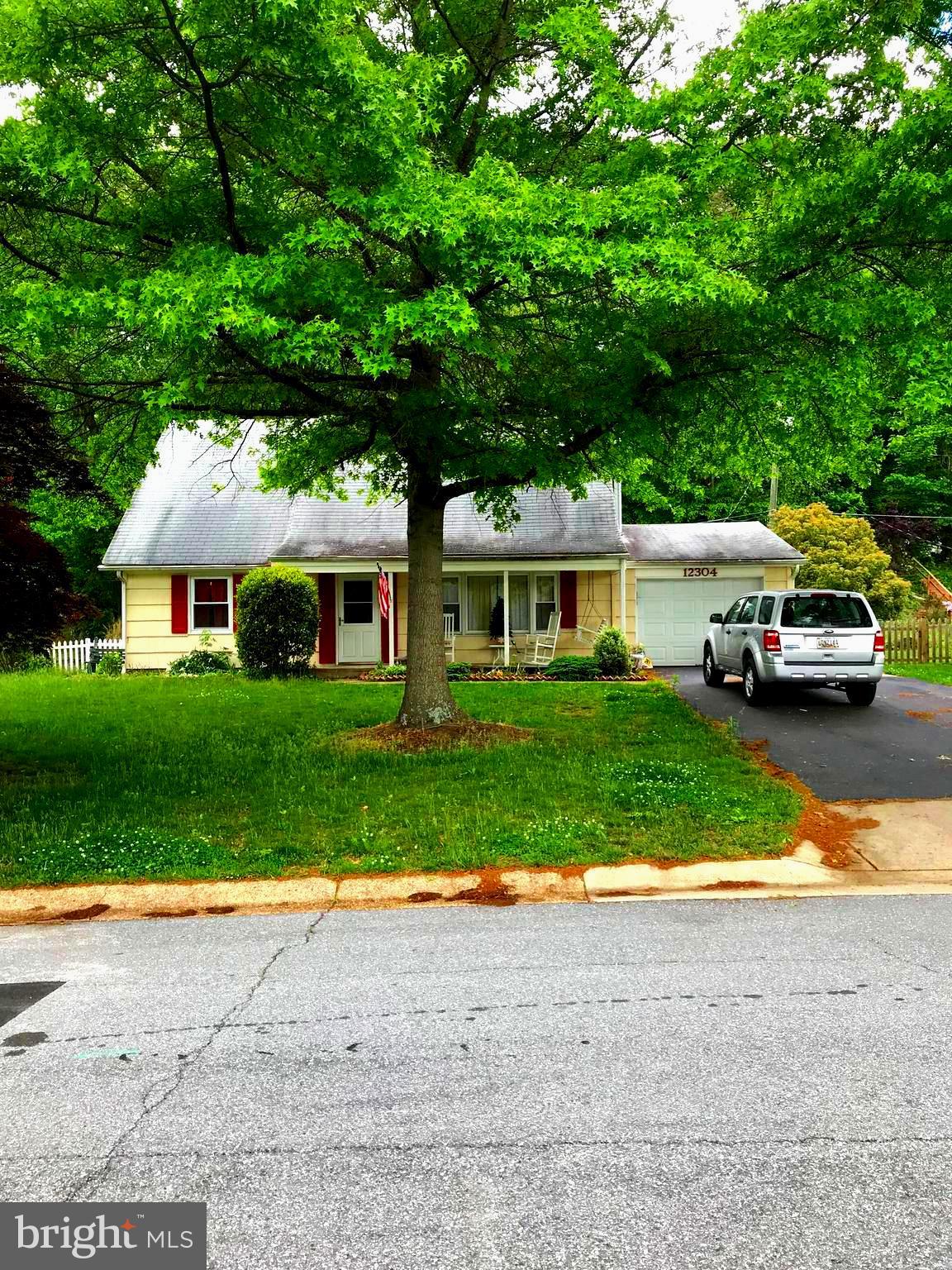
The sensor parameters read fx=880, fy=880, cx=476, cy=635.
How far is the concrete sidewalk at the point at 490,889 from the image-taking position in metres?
6.26

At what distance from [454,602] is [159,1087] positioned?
19.2 m

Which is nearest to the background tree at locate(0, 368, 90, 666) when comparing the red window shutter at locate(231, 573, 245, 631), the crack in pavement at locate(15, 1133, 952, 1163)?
the crack in pavement at locate(15, 1133, 952, 1163)

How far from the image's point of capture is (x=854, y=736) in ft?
37.3

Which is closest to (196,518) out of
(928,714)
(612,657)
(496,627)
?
(496,627)

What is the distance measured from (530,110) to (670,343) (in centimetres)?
354

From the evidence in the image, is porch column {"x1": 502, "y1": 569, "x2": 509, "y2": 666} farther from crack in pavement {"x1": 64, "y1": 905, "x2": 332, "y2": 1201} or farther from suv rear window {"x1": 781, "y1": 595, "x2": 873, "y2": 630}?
crack in pavement {"x1": 64, "y1": 905, "x2": 332, "y2": 1201}

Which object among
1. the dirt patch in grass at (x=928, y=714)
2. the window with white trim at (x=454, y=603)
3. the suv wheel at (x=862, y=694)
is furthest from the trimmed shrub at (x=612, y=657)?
the dirt patch in grass at (x=928, y=714)

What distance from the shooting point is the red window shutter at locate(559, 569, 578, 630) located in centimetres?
2231

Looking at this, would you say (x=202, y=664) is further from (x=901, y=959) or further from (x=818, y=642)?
(x=901, y=959)

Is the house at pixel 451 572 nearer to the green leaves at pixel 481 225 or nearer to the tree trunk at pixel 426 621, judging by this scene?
the tree trunk at pixel 426 621

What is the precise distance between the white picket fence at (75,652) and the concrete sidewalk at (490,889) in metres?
17.7

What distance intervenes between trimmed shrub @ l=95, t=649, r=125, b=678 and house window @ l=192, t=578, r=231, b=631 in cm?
202

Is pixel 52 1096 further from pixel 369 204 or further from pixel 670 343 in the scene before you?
pixel 670 343

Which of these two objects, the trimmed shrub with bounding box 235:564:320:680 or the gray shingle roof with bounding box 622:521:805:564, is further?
the gray shingle roof with bounding box 622:521:805:564
